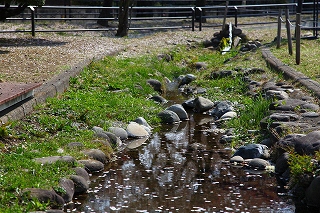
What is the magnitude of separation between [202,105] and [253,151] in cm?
391

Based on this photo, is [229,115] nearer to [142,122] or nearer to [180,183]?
[142,122]

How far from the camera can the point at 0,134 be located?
319 inches

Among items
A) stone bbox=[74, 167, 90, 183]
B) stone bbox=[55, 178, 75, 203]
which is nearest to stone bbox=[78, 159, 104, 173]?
stone bbox=[74, 167, 90, 183]

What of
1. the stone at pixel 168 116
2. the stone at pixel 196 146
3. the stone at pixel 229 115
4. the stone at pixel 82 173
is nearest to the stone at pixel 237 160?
the stone at pixel 196 146

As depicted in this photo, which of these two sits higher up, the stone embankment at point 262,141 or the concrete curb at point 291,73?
the concrete curb at point 291,73

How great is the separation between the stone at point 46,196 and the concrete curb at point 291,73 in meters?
5.42

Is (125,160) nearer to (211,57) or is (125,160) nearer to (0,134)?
(0,134)

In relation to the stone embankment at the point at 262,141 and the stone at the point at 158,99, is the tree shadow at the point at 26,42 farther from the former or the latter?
the stone embankment at the point at 262,141

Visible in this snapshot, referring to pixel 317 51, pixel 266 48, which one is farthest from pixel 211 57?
pixel 317 51

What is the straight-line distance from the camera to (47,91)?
1072 cm

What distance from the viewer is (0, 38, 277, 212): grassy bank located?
6.99 meters

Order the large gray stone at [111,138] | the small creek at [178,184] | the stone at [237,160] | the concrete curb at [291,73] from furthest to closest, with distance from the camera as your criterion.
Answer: the concrete curb at [291,73], the large gray stone at [111,138], the stone at [237,160], the small creek at [178,184]

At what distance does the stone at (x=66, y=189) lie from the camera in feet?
22.5

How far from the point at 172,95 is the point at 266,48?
487 centimetres
